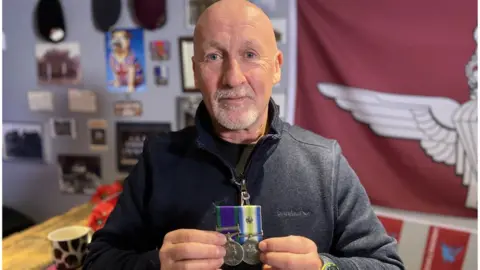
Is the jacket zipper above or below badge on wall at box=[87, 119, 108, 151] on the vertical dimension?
above

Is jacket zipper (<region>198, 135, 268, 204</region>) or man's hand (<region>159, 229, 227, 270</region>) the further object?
jacket zipper (<region>198, 135, 268, 204</region>)

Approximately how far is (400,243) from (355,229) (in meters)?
0.79

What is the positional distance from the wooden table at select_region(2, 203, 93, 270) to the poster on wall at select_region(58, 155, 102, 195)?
33cm

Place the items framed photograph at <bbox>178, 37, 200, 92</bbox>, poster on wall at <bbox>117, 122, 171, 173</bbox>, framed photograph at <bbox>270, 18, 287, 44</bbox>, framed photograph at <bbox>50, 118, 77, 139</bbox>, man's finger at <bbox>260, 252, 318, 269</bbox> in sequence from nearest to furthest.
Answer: man's finger at <bbox>260, 252, 318, 269</bbox> < framed photograph at <bbox>270, 18, 287, 44</bbox> < framed photograph at <bbox>178, 37, 200, 92</bbox> < poster on wall at <bbox>117, 122, 171, 173</bbox> < framed photograph at <bbox>50, 118, 77, 139</bbox>

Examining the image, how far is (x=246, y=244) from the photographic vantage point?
0.69 metres

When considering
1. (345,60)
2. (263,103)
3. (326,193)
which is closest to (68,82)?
(345,60)

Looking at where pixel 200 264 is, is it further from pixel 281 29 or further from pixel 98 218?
pixel 281 29

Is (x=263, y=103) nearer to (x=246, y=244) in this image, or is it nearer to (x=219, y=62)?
(x=219, y=62)

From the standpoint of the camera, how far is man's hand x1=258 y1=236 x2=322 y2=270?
2.18 ft

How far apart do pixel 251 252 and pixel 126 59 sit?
1.24m

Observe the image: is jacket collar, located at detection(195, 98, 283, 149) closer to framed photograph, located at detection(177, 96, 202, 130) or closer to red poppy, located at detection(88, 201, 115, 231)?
red poppy, located at detection(88, 201, 115, 231)

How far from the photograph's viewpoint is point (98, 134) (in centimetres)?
182

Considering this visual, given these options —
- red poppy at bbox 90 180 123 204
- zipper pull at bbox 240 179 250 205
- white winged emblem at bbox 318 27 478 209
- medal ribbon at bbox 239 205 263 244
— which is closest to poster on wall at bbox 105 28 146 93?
red poppy at bbox 90 180 123 204

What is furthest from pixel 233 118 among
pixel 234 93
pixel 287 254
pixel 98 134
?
pixel 98 134
